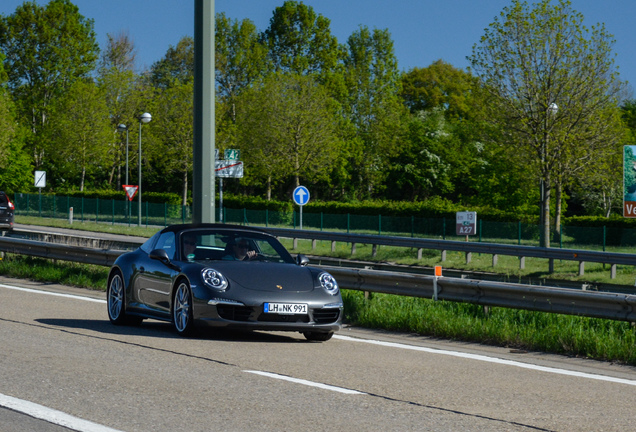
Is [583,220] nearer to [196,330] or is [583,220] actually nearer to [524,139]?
[524,139]

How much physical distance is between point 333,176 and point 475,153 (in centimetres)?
1125

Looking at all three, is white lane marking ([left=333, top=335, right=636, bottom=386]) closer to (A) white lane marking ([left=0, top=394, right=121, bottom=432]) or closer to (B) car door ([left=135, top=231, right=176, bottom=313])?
(B) car door ([left=135, top=231, right=176, bottom=313])

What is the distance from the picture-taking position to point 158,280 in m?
10.9

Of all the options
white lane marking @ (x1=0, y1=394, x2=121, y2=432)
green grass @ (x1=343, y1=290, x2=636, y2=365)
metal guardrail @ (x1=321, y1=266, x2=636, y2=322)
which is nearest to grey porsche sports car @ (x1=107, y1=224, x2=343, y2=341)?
green grass @ (x1=343, y1=290, x2=636, y2=365)

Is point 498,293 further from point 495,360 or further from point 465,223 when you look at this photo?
A: point 465,223

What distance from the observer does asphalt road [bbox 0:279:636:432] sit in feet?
19.9

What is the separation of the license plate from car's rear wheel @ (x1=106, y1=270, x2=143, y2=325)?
243 centimetres

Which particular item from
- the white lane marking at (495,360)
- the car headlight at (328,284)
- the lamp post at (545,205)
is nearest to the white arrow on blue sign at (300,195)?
the lamp post at (545,205)

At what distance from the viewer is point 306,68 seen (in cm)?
7850

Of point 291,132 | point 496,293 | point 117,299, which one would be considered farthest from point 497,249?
point 291,132

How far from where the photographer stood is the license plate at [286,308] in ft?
32.1

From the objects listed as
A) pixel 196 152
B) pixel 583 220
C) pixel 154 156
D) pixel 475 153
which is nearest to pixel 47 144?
pixel 154 156

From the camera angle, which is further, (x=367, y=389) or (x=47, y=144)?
(x=47, y=144)

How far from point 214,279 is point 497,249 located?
18.8 metres
